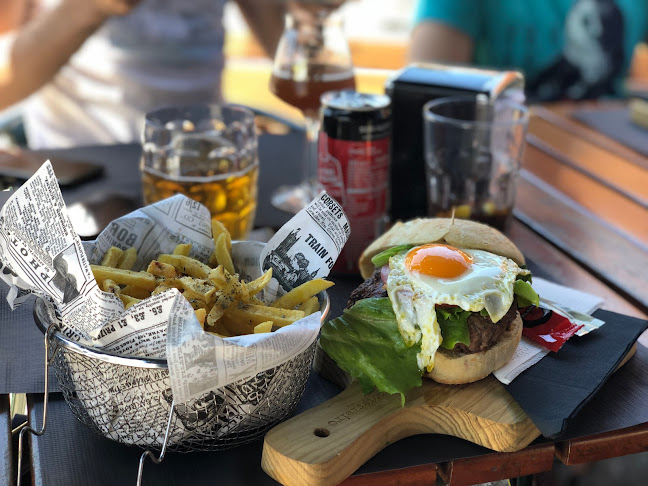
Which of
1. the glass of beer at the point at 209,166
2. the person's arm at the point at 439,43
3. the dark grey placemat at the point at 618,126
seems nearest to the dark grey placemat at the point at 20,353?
the glass of beer at the point at 209,166

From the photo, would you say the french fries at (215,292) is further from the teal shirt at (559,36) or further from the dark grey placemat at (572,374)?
the teal shirt at (559,36)

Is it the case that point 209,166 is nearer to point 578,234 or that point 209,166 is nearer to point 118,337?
point 118,337

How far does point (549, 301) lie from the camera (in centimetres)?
131

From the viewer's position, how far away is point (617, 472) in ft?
7.80

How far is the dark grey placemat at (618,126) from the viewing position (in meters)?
2.35

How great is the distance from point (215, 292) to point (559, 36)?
261 cm

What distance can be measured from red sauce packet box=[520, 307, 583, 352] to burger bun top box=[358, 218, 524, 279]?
12 centimetres

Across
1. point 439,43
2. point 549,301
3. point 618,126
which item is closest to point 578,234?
point 549,301

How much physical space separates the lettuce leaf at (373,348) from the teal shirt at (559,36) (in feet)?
7.35

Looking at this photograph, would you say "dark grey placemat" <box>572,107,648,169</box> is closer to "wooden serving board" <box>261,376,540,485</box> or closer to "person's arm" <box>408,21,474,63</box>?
"person's arm" <box>408,21,474,63</box>

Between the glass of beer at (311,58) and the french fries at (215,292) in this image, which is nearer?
the french fries at (215,292)

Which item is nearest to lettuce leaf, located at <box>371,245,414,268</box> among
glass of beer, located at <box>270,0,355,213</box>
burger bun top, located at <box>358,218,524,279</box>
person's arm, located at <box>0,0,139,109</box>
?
burger bun top, located at <box>358,218,524,279</box>

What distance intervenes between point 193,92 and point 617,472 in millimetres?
2040

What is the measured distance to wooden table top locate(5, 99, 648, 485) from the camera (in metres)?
0.99
